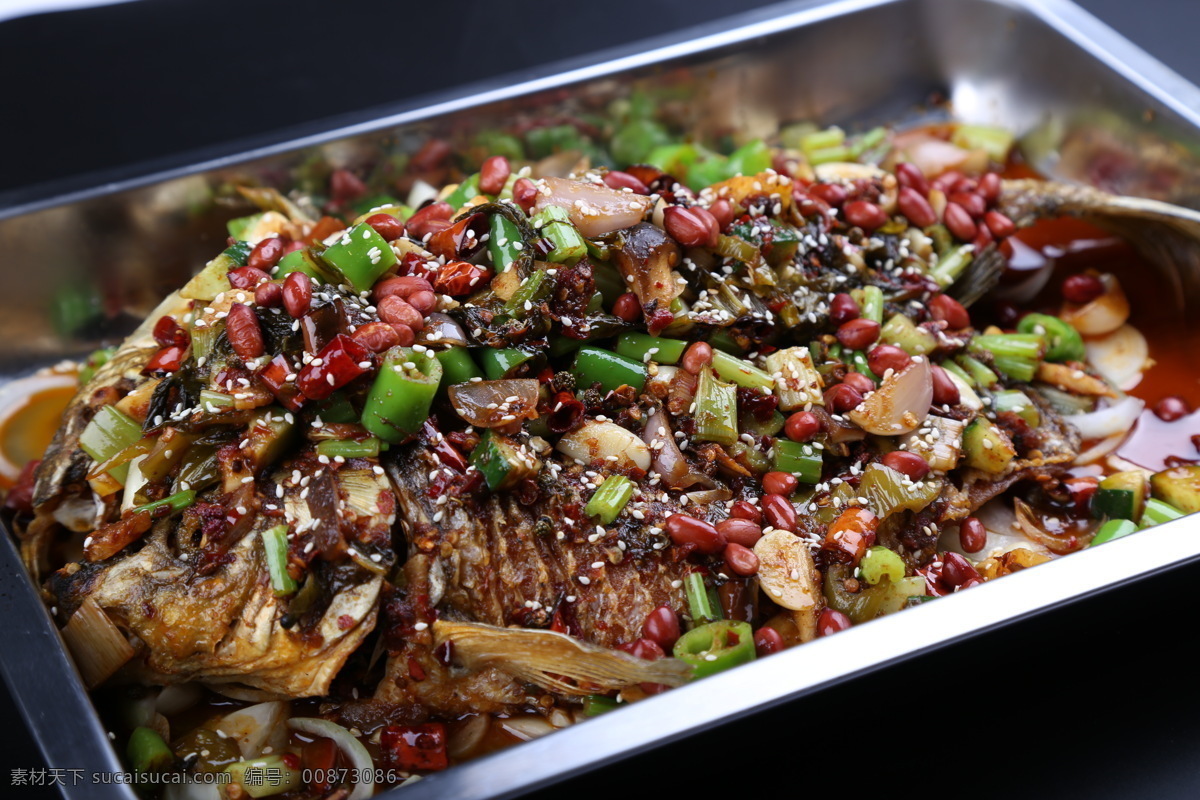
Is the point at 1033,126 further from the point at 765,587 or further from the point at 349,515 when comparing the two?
the point at 349,515

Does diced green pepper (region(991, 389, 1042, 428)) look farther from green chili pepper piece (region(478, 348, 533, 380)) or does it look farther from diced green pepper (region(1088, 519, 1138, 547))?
green chili pepper piece (region(478, 348, 533, 380))

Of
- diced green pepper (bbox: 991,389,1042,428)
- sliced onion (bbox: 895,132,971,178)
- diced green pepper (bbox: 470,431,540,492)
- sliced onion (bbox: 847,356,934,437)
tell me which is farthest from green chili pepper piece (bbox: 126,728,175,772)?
sliced onion (bbox: 895,132,971,178)

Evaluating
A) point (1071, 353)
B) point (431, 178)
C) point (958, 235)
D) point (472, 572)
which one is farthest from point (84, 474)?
point (1071, 353)

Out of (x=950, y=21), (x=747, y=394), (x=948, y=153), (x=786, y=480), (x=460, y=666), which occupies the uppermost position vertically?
(x=950, y=21)

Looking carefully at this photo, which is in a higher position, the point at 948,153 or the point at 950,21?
the point at 950,21

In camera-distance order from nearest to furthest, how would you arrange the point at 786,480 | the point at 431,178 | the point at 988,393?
1. the point at 786,480
2. the point at 988,393
3. the point at 431,178

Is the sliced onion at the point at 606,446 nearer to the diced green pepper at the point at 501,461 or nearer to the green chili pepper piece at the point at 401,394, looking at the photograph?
the diced green pepper at the point at 501,461

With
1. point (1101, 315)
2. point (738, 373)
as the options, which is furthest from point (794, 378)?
point (1101, 315)

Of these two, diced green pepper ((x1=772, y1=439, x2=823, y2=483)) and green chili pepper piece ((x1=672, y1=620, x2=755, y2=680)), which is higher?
diced green pepper ((x1=772, y1=439, x2=823, y2=483))
